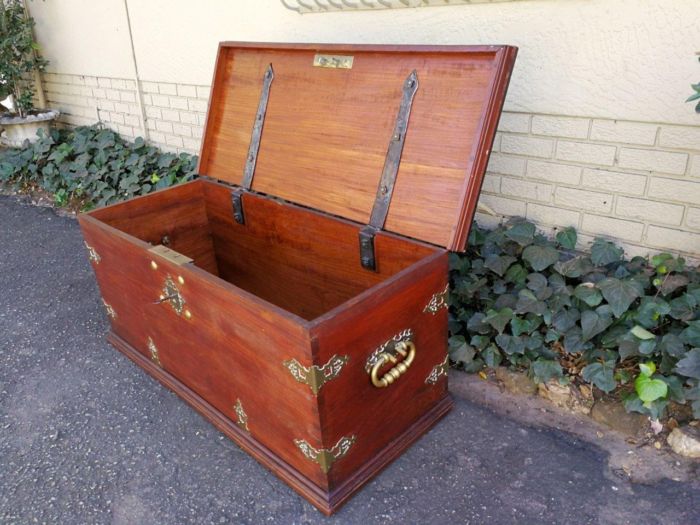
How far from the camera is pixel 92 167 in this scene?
14.0 feet

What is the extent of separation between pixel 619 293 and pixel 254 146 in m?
1.57

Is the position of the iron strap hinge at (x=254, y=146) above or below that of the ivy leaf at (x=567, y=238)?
above

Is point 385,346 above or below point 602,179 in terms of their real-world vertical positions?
below

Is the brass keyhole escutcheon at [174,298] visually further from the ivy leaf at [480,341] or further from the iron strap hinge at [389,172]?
the ivy leaf at [480,341]

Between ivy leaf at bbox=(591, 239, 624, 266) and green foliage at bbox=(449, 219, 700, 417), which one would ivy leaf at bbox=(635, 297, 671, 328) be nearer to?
green foliage at bbox=(449, 219, 700, 417)

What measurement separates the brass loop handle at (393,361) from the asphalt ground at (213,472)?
1.18 ft

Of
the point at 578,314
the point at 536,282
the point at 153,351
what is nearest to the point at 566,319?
the point at 578,314

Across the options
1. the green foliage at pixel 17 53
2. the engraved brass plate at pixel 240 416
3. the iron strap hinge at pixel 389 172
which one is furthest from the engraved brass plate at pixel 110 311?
the green foliage at pixel 17 53

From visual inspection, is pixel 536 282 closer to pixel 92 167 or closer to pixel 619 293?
pixel 619 293

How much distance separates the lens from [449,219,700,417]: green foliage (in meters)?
1.84

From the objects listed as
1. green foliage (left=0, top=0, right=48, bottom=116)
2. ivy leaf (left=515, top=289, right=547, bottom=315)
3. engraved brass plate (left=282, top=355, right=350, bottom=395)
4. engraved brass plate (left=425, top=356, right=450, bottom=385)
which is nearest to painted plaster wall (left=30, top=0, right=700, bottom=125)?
ivy leaf (left=515, top=289, right=547, bottom=315)

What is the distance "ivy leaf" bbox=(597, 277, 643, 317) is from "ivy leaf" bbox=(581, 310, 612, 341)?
0.05 meters

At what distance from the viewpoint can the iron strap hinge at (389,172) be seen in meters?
1.96

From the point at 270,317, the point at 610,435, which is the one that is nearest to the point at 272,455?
the point at 270,317
